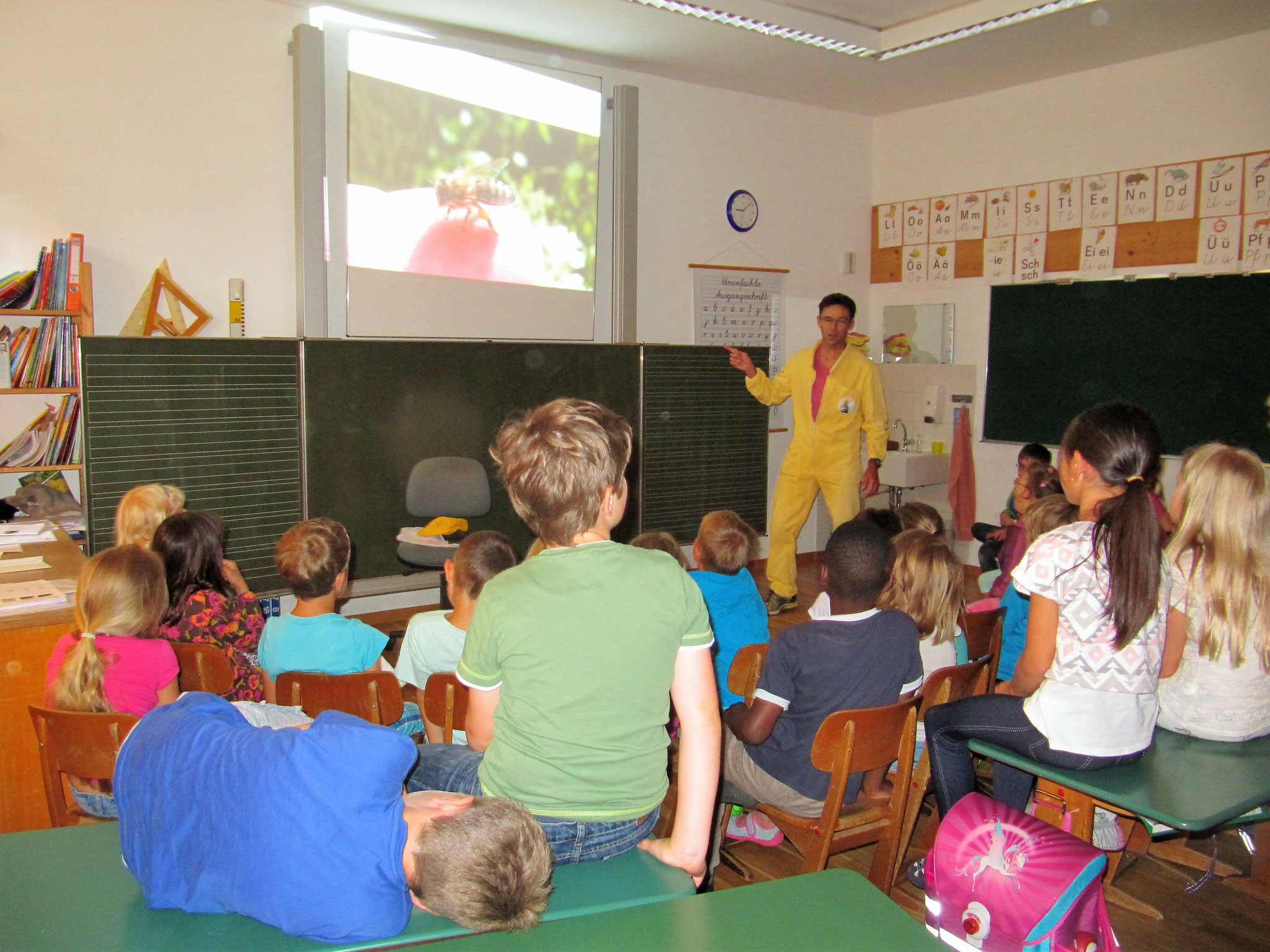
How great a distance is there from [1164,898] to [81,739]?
2.53m

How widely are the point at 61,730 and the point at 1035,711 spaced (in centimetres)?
193

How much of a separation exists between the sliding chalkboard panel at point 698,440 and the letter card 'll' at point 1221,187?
2483 mm

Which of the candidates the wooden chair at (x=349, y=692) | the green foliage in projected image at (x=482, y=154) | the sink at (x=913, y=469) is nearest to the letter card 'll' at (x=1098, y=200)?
the sink at (x=913, y=469)

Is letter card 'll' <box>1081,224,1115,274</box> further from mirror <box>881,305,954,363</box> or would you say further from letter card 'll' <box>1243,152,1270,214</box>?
mirror <box>881,305,954,363</box>

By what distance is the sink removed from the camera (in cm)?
573

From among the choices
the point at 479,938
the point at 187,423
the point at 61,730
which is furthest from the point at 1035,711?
the point at 187,423

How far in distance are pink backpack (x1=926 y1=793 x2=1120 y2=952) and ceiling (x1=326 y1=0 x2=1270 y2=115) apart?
376 centimetres

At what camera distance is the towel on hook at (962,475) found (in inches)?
230

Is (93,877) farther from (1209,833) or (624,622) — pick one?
(1209,833)

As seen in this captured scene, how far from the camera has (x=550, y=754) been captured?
4.32 ft

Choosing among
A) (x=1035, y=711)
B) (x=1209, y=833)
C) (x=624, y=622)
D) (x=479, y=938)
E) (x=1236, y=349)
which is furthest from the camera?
(x=1236, y=349)

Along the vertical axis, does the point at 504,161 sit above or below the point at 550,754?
above

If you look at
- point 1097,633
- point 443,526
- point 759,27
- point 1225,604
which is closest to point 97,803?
point 1097,633

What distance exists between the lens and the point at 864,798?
2.13 m
